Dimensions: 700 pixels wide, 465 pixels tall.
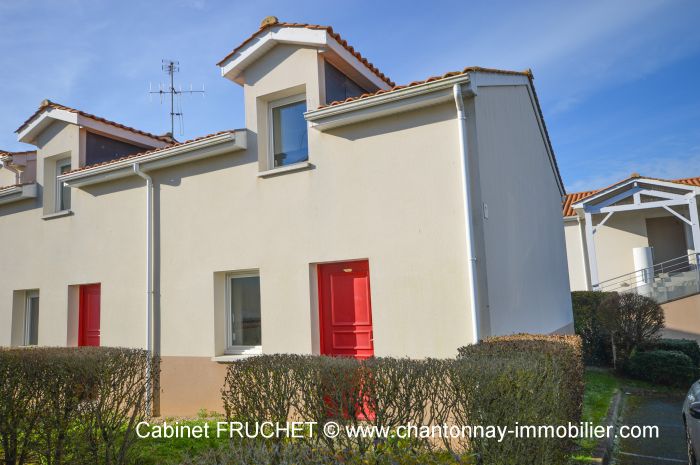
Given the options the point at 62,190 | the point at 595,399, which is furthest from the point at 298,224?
the point at 62,190

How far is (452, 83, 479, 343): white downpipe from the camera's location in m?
6.55

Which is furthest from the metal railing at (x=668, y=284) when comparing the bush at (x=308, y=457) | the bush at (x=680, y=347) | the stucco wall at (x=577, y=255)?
the bush at (x=308, y=457)

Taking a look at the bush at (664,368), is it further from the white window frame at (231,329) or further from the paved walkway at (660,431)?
the white window frame at (231,329)

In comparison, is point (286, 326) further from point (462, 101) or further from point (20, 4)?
point (20, 4)

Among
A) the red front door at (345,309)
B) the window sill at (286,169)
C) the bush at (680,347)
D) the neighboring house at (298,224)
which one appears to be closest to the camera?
the neighboring house at (298,224)

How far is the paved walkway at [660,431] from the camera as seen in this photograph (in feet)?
20.7

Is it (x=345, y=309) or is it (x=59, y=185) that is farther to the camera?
(x=59, y=185)

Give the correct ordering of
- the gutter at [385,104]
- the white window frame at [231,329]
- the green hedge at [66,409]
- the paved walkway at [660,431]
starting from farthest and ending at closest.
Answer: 1. the white window frame at [231,329]
2. the gutter at [385,104]
3. the paved walkway at [660,431]
4. the green hedge at [66,409]

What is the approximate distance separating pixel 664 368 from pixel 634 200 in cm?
1091

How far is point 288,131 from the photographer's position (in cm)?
890

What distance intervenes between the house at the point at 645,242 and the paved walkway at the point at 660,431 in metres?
8.22

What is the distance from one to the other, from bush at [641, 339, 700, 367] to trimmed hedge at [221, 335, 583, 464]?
8615 millimetres

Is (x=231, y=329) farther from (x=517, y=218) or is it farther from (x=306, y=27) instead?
(x=517, y=218)

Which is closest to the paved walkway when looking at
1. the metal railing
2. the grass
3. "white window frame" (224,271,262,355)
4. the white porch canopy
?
the grass
